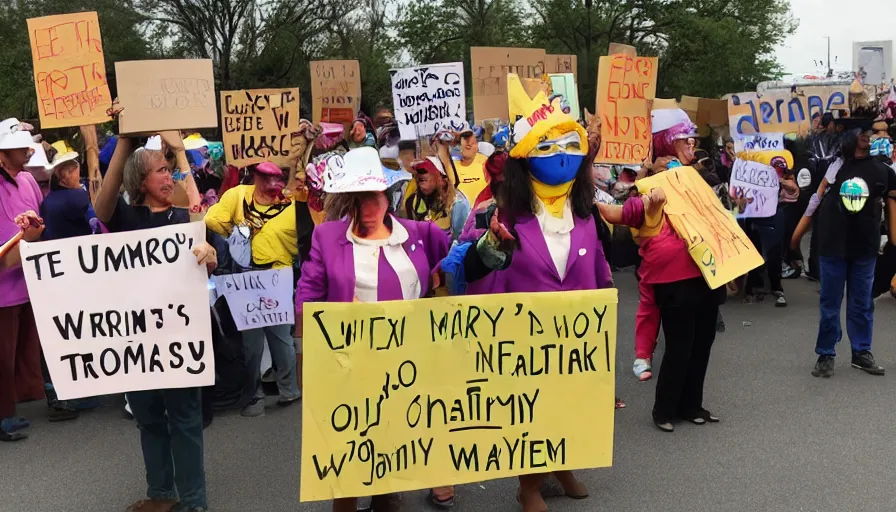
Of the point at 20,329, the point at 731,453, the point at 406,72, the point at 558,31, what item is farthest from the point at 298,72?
the point at 731,453

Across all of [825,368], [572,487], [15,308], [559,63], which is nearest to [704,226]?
[572,487]

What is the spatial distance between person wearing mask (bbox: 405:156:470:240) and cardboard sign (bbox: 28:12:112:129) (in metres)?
2.27

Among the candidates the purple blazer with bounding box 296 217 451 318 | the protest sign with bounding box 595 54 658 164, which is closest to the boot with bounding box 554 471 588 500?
the purple blazer with bounding box 296 217 451 318

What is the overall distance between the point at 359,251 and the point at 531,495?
1.42 meters

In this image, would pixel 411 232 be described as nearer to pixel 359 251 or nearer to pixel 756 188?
pixel 359 251

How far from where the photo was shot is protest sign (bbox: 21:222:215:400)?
3555mm

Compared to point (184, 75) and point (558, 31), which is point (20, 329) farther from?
point (558, 31)

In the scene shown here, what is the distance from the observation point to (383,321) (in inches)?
129

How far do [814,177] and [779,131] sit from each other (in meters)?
1.61

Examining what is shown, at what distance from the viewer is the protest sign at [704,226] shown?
484 cm

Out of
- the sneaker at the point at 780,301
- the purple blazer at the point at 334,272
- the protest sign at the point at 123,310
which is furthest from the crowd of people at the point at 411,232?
the sneaker at the point at 780,301

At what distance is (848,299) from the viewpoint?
6117 millimetres

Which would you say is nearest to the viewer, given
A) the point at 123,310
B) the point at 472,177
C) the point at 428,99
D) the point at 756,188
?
the point at 123,310

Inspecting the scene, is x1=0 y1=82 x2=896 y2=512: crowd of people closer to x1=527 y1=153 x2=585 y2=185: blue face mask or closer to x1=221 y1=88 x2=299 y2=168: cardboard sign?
x1=527 y1=153 x2=585 y2=185: blue face mask
